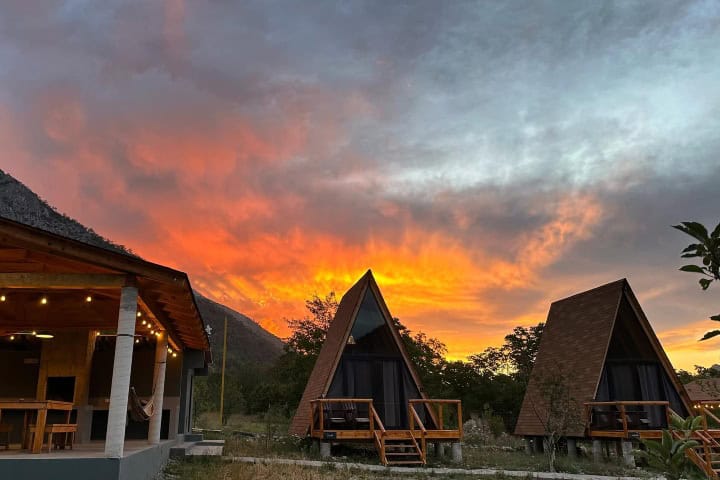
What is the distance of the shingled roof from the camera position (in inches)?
672

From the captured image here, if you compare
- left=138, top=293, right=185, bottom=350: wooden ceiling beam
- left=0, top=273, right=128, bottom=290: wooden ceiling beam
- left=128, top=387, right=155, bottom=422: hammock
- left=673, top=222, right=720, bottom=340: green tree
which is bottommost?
left=128, top=387, right=155, bottom=422: hammock

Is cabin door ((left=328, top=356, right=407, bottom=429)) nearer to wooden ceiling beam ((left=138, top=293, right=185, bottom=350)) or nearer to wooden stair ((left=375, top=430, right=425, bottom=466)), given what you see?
wooden stair ((left=375, top=430, right=425, bottom=466))

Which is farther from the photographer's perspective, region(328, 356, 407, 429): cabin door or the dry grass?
region(328, 356, 407, 429): cabin door

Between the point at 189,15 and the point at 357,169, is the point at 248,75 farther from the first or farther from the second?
the point at 357,169

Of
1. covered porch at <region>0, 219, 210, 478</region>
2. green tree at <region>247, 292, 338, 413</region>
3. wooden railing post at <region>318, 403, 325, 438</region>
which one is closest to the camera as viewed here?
covered porch at <region>0, 219, 210, 478</region>

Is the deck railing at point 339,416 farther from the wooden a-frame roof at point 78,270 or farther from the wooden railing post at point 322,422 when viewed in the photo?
the wooden a-frame roof at point 78,270

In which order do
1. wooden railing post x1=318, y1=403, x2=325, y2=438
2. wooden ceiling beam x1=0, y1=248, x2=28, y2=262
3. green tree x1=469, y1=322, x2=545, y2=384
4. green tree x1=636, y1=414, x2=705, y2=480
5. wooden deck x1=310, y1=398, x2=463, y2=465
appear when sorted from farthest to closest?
green tree x1=469, y1=322, x2=545, y2=384
wooden railing post x1=318, y1=403, x2=325, y2=438
wooden deck x1=310, y1=398, x2=463, y2=465
wooden ceiling beam x1=0, y1=248, x2=28, y2=262
green tree x1=636, y1=414, x2=705, y2=480

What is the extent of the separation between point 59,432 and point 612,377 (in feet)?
48.9

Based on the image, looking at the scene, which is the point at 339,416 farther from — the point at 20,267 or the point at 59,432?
the point at 20,267

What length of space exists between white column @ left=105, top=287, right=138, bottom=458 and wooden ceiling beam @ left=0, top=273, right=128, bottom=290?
0.91 ft

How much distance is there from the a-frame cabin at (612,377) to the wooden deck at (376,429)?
308 cm

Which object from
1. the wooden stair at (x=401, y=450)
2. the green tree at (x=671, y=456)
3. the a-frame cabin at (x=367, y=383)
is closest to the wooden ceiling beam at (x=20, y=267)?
the green tree at (x=671, y=456)

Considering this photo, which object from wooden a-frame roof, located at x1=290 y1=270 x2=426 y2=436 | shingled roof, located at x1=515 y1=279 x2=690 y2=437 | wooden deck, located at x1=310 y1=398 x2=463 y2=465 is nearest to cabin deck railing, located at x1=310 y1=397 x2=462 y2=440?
wooden deck, located at x1=310 y1=398 x2=463 y2=465

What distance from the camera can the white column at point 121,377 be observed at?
6.90m
